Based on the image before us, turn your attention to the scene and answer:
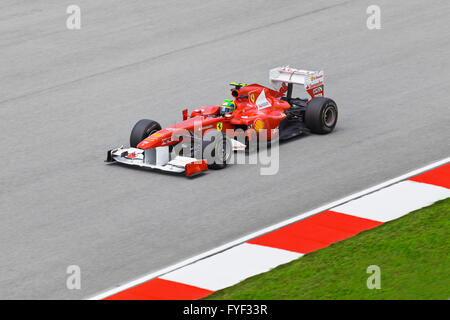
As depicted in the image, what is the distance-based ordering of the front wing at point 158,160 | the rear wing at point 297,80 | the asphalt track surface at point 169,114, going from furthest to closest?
the rear wing at point 297,80 → the front wing at point 158,160 → the asphalt track surface at point 169,114

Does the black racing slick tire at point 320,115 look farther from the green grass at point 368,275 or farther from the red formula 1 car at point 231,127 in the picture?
the green grass at point 368,275

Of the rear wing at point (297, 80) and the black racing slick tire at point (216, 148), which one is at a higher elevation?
the rear wing at point (297, 80)

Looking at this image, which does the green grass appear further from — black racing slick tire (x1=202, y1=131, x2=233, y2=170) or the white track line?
black racing slick tire (x1=202, y1=131, x2=233, y2=170)

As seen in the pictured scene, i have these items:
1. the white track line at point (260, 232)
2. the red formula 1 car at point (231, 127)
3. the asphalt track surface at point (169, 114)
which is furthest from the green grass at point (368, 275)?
the red formula 1 car at point (231, 127)

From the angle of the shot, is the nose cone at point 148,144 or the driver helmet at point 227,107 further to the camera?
the driver helmet at point 227,107

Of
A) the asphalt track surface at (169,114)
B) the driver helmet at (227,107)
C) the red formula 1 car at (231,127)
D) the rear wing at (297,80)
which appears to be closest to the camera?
the asphalt track surface at (169,114)

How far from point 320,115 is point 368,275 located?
A: 18.5 feet

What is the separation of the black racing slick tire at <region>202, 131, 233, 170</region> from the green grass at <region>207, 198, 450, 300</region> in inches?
131

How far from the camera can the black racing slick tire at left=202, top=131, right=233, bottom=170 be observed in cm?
1409

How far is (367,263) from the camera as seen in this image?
34.9 ft

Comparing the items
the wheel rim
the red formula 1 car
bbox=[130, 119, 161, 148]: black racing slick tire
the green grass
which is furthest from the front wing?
the green grass

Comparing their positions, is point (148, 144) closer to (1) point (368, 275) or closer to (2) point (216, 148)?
(2) point (216, 148)

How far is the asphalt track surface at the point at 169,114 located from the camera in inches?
470
